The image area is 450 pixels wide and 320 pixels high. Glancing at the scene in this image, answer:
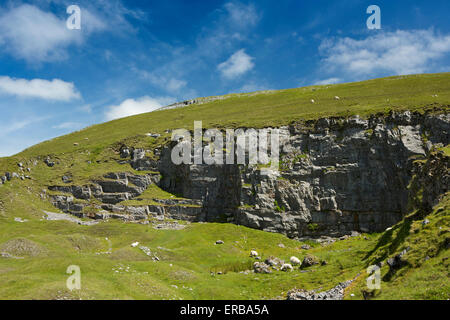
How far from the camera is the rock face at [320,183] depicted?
58344mm

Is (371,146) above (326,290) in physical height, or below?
above

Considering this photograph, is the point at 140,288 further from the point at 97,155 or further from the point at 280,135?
the point at 97,155

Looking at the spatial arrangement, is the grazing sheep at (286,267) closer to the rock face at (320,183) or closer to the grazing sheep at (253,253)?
the grazing sheep at (253,253)

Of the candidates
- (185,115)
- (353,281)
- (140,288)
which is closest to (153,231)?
(140,288)

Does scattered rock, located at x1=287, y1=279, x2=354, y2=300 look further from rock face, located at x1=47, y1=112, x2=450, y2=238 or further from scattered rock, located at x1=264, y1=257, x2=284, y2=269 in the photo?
rock face, located at x1=47, y1=112, x2=450, y2=238

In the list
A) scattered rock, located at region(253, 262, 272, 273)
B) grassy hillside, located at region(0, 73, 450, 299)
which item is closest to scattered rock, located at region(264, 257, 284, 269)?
scattered rock, located at region(253, 262, 272, 273)

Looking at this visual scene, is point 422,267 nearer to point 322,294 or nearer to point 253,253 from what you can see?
point 322,294

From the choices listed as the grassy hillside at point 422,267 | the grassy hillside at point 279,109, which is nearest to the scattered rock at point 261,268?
the grassy hillside at point 422,267

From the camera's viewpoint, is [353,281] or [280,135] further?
[280,135]

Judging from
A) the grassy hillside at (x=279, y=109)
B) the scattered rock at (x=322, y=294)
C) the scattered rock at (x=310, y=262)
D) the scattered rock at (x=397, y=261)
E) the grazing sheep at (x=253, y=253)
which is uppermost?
the grassy hillside at (x=279, y=109)

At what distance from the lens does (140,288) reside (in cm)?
2594
